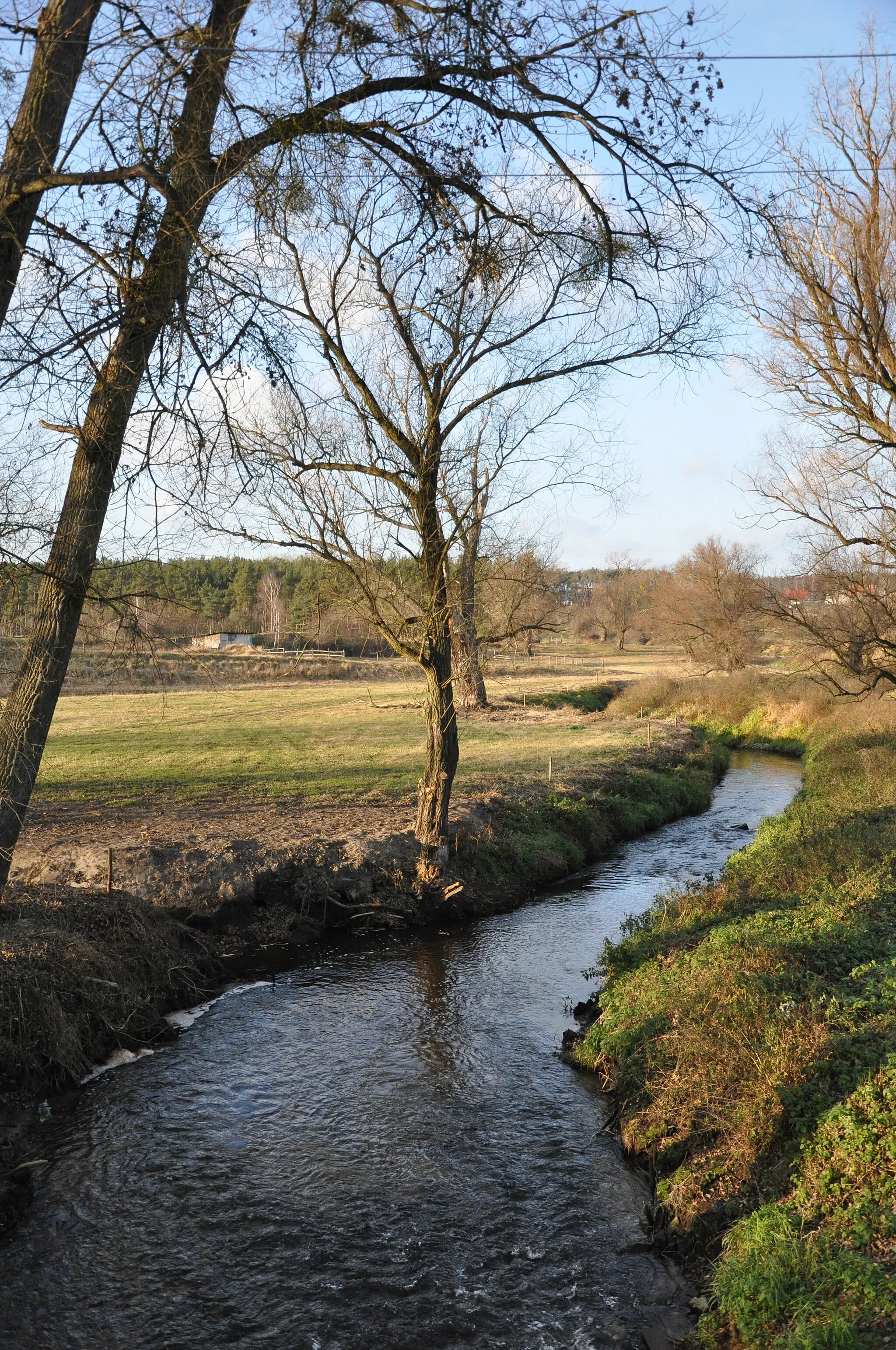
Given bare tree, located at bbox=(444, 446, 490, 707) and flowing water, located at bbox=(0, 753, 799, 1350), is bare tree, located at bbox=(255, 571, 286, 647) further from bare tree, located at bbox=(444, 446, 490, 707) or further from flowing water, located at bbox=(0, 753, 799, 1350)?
flowing water, located at bbox=(0, 753, 799, 1350)

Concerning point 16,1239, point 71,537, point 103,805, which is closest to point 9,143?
point 71,537

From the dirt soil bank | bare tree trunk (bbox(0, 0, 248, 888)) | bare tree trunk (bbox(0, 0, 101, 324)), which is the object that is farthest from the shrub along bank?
bare tree trunk (bbox(0, 0, 101, 324))

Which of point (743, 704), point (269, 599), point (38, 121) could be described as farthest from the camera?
point (269, 599)

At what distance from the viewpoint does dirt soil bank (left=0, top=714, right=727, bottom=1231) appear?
846 centimetres

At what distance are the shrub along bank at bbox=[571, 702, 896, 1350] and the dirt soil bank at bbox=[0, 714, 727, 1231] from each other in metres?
4.23

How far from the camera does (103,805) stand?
1720 cm

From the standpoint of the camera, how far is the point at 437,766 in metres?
14.3

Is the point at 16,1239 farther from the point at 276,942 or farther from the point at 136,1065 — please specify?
the point at 276,942

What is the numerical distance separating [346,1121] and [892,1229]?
14.5ft

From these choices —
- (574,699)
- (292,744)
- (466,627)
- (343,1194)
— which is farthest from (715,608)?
(343,1194)

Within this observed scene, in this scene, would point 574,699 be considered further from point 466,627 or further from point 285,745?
point 466,627

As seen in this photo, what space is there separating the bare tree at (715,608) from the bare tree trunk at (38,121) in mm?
14893

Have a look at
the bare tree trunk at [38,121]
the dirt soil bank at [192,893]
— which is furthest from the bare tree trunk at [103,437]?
the dirt soil bank at [192,893]

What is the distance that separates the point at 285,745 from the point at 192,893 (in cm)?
1418
